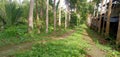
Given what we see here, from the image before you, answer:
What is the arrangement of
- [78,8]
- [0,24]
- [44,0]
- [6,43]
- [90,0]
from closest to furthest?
[6,43] → [0,24] → [44,0] → [78,8] → [90,0]

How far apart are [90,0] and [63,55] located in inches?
2193

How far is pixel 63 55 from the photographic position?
31.5 ft

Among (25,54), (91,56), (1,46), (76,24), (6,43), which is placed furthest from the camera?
(76,24)

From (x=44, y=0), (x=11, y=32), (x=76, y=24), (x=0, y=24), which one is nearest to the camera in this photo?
(x=11, y=32)

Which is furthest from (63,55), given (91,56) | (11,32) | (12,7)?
(12,7)

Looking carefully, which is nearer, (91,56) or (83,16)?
(91,56)

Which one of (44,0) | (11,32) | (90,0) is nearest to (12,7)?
(11,32)

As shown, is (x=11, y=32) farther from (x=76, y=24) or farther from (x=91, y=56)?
(x=76, y=24)

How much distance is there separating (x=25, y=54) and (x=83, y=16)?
4868cm

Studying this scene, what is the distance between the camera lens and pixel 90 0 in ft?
208

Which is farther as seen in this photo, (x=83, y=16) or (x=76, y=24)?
(x=83, y=16)

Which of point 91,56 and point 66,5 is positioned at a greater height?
point 66,5

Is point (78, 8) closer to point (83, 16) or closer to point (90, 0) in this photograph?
point (83, 16)

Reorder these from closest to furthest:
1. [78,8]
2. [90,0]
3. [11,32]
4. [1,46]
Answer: [1,46] → [11,32] → [78,8] → [90,0]
